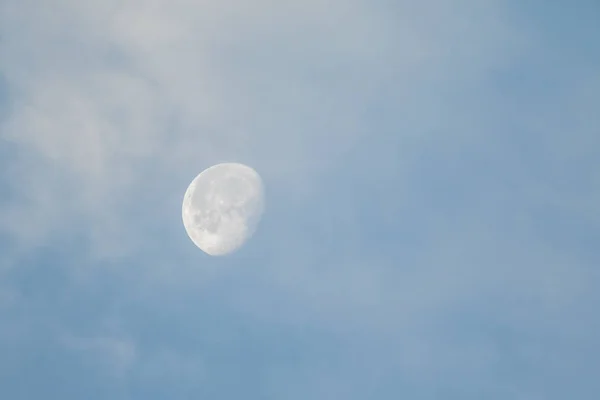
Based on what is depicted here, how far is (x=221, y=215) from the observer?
49.0 m

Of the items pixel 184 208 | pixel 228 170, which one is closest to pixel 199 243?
pixel 184 208

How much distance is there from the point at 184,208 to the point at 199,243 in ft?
9.96

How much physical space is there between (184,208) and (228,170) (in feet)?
15.7

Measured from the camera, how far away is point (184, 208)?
51.1 metres

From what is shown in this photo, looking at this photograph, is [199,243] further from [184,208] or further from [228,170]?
[228,170]

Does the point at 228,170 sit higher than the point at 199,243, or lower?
higher

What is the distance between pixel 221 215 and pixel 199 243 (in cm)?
376

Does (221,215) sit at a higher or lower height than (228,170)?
lower

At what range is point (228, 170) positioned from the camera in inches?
1975

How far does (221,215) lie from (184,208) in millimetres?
3860

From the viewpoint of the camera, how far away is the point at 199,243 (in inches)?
2016
